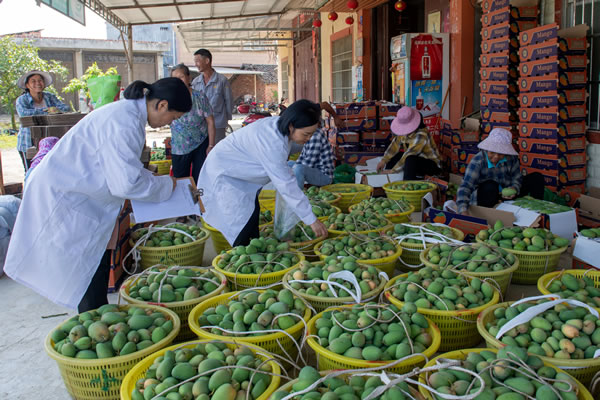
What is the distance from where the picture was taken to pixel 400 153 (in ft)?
18.7

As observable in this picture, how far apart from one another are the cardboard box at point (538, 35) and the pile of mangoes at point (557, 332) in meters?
3.26

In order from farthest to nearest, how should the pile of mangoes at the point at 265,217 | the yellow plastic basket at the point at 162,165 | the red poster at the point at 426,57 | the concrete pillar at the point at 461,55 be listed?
1. the yellow plastic basket at the point at 162,165
2. the red poster at the point at 426,57
3. the concrete pillar at the point at 461,55
4. the pile of mangoes at the point at 265,217

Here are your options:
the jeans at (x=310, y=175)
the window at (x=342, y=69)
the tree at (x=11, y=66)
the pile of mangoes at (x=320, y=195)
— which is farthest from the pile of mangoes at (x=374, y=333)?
the tree at (x=11, y=66)

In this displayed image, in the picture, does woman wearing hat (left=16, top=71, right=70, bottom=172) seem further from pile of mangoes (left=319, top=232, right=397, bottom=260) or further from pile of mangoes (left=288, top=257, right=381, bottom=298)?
pile of mangoes (left=288, top=257, right=381, bottom=298)

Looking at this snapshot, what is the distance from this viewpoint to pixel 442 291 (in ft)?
7.75

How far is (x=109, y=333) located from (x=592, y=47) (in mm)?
4854

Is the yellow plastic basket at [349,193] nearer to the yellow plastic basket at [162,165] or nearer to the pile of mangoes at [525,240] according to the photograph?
the pile of mangoes at [525,240]

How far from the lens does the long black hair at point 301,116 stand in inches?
109

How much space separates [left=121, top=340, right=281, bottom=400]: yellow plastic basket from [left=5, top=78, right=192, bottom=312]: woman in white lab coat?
69 cm

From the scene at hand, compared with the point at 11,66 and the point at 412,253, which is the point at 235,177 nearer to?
the point at 412,253

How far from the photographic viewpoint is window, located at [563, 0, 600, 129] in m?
4.64

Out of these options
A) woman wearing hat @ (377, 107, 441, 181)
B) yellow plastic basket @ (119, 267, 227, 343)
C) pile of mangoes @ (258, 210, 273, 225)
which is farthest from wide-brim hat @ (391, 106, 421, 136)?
yellow plastic basket @ (119, 267, 227, 343)

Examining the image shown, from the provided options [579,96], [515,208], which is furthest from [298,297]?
[579,96]

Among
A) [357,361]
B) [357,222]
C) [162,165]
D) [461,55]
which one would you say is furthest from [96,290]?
[461,55]
